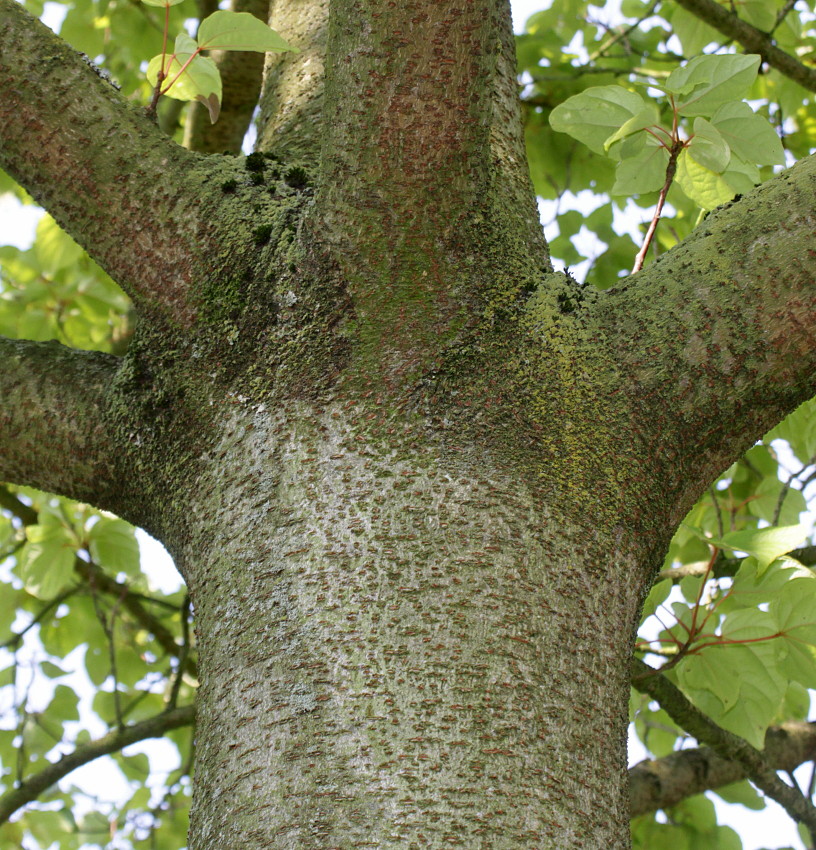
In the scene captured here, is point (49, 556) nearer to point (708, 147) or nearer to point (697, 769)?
point (697, 769)

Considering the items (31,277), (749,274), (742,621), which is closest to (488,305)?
(749,274)

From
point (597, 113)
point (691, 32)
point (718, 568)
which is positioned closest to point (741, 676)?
point (718, 568)

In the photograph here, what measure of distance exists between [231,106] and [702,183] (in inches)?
68.9

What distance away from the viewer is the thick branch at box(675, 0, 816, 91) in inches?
89.4

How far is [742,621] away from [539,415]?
1.93 feet

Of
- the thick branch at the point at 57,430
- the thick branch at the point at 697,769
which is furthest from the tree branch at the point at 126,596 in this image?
the thick branch at the point at 57,430

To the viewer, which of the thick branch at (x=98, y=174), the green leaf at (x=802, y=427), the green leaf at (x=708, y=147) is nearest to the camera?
the thick branch at (x=98, y=174)

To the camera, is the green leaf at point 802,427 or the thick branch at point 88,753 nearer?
the green leaf at point 802,427

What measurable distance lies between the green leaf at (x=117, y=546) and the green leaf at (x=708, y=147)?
1798 millimetres

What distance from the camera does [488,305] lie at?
3.38 feet

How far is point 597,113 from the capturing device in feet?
4.17

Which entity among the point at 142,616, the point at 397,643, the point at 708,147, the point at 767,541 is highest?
the point at 142,616

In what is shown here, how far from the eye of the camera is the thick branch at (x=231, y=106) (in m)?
2.53

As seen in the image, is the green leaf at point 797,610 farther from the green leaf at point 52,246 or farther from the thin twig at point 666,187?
the green leaf at point 52,246
